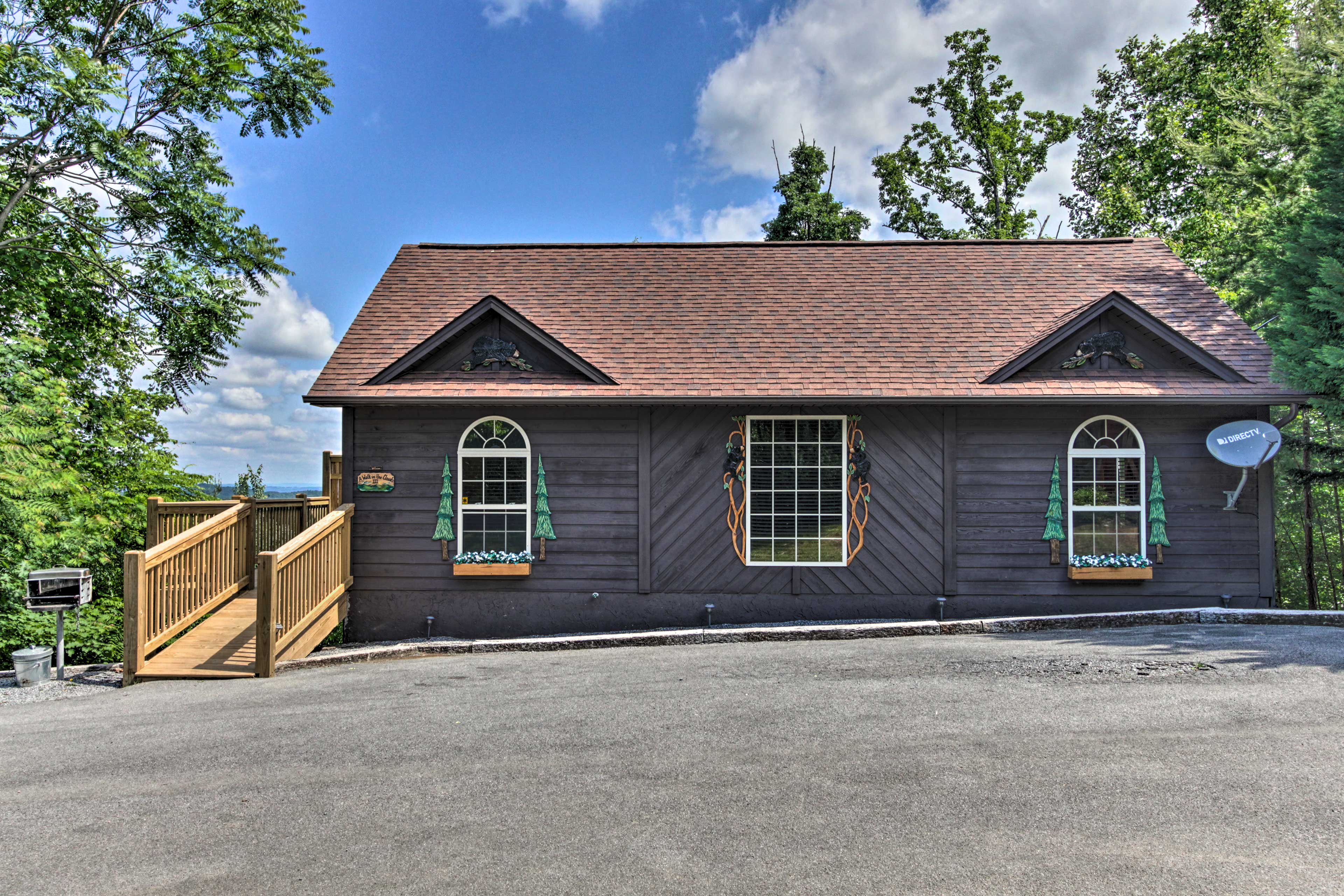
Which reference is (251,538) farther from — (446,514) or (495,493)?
(495,493)

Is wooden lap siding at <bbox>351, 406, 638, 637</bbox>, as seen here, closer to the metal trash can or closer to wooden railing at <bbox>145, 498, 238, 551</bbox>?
wooden railing at <bbox>145, 498, 238, 551</bbox>

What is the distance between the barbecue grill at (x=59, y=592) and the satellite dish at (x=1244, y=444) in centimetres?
1228

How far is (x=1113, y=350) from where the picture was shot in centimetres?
895

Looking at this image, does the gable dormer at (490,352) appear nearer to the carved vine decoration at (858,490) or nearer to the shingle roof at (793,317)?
the shingle roof at (793,317)

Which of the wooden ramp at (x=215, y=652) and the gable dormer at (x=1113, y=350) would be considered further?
the gable dormer at (x=1113, y=350)

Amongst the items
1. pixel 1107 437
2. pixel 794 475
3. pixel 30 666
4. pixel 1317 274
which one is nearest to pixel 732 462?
pixel 794 475

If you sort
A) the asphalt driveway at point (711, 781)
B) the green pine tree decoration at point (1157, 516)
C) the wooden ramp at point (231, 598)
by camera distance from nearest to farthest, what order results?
the asphalt driveway at point (711, 781) < the wooden ramp at point (231, 598) < the green pine tree decoration at point (1157, 516)

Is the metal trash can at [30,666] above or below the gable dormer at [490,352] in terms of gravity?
below

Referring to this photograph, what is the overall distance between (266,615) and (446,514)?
2.48 metres

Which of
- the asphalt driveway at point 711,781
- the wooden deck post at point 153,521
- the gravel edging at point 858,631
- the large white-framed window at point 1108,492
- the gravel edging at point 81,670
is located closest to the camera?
the asphalt driveway at point 711,781

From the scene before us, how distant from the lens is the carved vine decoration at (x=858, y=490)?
8859mm

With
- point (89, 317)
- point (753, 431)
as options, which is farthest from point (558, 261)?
Result: point (89, 317)

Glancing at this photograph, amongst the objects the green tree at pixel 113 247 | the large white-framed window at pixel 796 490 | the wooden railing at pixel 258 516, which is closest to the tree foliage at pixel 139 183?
the green tree at pixel 113 247

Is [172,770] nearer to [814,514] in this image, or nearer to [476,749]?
[476,749]
